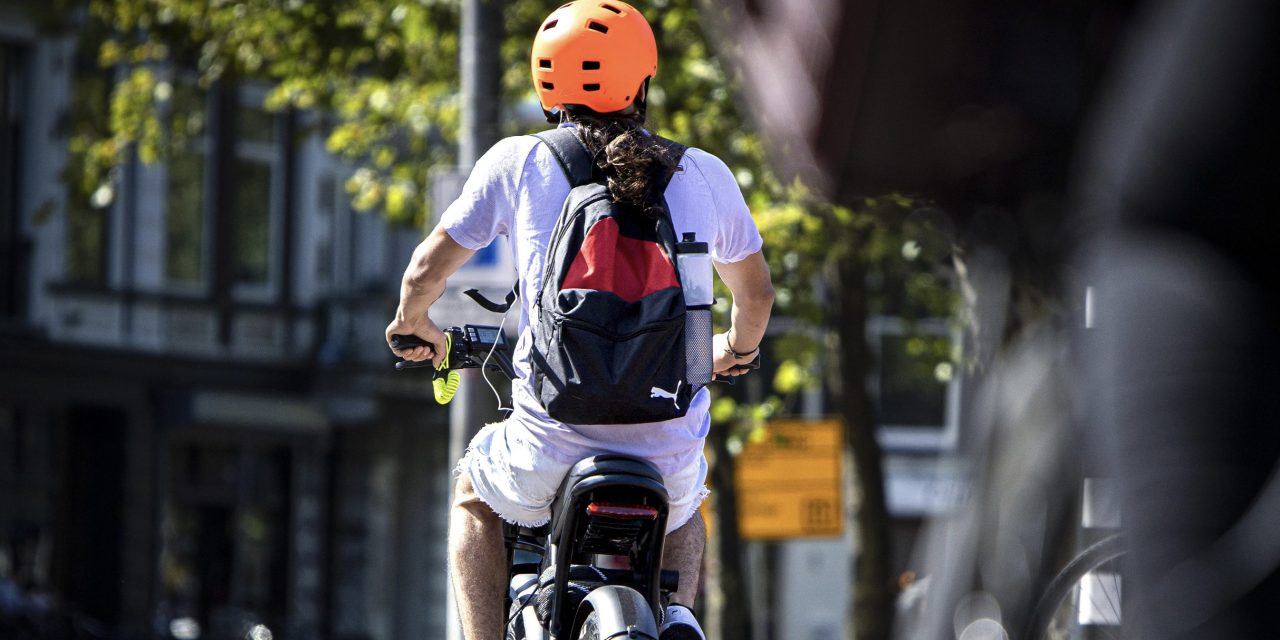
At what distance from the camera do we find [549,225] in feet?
13.0

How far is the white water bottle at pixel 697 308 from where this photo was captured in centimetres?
388

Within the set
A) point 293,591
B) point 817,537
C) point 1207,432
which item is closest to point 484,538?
point 1207,432

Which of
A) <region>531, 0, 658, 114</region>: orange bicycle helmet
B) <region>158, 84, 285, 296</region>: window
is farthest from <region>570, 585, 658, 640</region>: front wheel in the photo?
<region>158, 84, 285, 296</region>: window

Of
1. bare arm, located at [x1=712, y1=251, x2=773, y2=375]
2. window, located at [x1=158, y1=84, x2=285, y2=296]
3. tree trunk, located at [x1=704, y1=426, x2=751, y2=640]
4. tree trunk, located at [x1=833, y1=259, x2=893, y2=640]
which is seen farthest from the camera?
window, located at [x1=158, y1=84, x2=285, y2=296]

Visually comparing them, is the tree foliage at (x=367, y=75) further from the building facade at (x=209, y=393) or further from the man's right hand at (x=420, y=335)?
the man's right hand at (x=420, y=335)

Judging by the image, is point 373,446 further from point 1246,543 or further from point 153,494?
point 1246,543

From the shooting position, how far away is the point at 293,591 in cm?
3073

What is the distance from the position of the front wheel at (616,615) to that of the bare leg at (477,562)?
412mm

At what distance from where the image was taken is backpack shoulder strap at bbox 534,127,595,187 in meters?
3.98

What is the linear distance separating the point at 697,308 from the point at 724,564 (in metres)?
11.7

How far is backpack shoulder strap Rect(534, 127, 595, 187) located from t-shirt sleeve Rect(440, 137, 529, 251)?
7cm

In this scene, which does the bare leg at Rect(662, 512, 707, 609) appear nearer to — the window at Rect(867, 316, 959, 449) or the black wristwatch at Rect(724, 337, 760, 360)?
the black wristwatch at Rect(724, 337, 760, 360)

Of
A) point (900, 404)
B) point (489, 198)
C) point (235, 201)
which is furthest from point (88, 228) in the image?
point (489, 198)

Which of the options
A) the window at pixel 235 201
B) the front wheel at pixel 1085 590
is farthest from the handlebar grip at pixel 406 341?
the window at pixel 235 201
